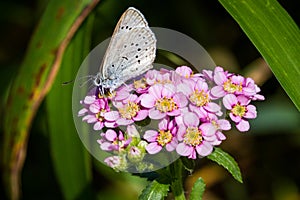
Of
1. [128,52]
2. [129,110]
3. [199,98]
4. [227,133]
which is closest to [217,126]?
[199,98]

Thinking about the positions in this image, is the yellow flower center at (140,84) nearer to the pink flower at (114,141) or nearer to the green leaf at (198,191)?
the pink flower at (114,141)

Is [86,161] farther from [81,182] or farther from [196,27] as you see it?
[196,27]

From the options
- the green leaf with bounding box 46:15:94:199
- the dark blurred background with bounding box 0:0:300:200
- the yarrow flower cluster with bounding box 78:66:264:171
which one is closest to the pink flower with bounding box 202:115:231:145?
the yarrow flower cluster with bounding box 78:66:264:171

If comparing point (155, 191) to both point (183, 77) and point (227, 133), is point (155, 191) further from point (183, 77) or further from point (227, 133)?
point (227, 133)

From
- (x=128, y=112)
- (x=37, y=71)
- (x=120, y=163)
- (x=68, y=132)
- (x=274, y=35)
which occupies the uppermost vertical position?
(x=274, y=35)

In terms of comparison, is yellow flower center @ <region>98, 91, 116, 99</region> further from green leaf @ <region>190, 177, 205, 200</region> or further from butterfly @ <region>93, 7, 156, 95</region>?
green leaf @ <region>190, 177, 205, 200</region>

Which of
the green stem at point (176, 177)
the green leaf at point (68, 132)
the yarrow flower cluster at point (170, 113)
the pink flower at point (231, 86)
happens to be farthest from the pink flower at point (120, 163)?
the green leaf at point (68, 132)

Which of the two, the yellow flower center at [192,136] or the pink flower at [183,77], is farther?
the pink flower at [183,77]
